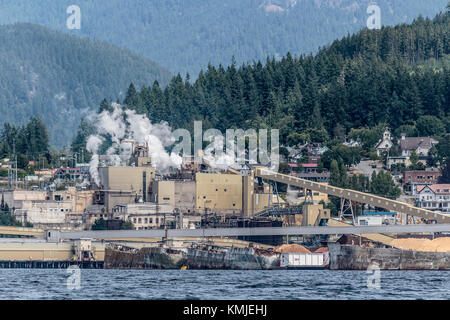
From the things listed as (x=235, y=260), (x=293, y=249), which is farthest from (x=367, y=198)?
(x=235, y=260)

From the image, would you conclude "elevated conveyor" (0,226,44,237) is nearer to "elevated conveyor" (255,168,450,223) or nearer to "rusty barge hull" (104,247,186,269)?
"rusty barge hull" (104,247,186,269)

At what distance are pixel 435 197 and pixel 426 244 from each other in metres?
58.0

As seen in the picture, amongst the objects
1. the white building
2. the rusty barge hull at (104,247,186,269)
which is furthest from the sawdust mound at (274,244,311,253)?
the white building

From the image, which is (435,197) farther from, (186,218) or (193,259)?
(193,259)

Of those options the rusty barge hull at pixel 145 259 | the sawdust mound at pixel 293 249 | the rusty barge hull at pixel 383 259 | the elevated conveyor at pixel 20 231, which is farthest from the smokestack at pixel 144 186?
the rusty barge hull at pixel 383 259

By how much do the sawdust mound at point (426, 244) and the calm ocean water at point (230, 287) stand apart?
2076 cm

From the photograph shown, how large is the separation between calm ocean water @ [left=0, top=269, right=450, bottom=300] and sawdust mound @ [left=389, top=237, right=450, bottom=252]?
68.1ft

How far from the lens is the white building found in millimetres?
169875

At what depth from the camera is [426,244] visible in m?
115

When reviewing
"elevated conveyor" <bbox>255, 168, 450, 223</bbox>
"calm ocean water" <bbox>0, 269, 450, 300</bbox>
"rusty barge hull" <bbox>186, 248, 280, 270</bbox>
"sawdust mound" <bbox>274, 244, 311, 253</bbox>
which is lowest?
"calm ocean water" <bbox>0, 269, 450, 300</bbox>

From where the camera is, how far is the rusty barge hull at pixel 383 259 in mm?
106875

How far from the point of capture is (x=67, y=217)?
15725 centimetres
